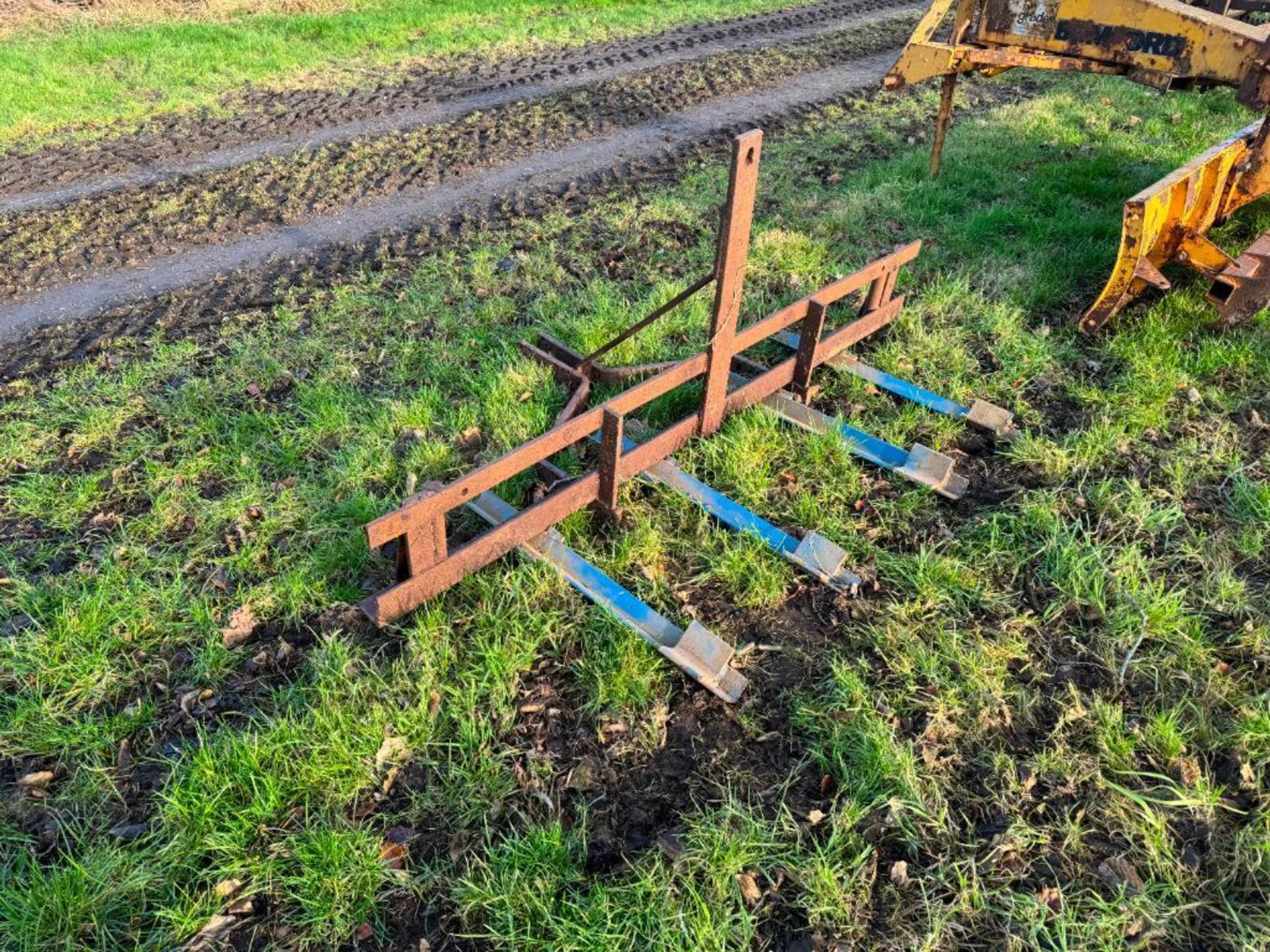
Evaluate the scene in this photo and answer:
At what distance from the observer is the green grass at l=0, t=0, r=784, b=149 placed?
956 cm

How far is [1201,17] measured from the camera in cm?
494

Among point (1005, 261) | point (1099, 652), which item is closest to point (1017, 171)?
point (1005, 261)

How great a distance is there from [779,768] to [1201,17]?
5.24 meters

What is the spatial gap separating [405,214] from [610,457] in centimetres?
472

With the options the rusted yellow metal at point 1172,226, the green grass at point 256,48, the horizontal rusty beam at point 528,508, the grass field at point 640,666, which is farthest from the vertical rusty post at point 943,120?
the green grass at point 256,48

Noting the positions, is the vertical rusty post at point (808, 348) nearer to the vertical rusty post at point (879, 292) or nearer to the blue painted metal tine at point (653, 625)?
the vertical rusty post at point (879, 292)

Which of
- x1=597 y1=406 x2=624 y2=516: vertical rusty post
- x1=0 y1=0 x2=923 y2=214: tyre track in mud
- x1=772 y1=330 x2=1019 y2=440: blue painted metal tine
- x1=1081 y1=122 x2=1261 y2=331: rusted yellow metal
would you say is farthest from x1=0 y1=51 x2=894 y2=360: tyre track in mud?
x1=1081 y1=122 x2=1261 y2=331: rusted yellow metal

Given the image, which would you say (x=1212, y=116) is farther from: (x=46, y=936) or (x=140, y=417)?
(x=46, y=936)

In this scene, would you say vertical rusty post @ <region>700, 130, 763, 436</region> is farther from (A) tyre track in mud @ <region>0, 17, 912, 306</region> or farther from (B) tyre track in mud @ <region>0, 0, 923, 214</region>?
(B) tyre track in mud @ <region>0, 0, 923, 214</region>

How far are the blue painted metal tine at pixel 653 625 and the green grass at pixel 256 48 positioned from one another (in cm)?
858

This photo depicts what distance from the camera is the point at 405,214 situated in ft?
23.7

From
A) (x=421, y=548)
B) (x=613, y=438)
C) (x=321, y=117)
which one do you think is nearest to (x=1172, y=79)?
(x=613, y=438)

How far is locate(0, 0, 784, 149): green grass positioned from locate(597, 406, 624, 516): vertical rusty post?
8527 millimetres

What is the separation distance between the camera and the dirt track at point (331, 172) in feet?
20.2
